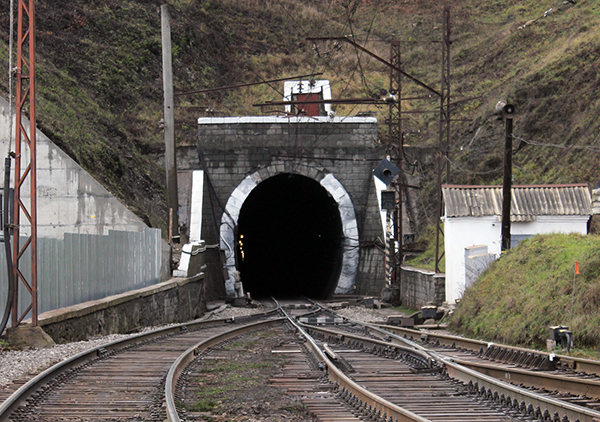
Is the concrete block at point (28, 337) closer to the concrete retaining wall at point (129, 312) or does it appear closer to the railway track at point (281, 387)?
the concrete retaining wall at point (129, 312)

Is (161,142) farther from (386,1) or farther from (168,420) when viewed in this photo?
(386,1)

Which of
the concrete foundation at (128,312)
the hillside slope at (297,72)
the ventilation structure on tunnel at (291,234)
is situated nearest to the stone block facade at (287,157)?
the ventilation structure on tunnel at (291,234)

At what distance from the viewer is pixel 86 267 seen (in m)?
12.8

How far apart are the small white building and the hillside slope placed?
428 cm

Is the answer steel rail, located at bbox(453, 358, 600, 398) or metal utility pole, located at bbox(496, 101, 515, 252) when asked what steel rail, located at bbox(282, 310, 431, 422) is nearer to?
steel rail, located at bbox(453, 358, 600, 398)

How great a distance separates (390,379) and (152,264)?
10.4 m

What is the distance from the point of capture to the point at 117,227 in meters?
18.8

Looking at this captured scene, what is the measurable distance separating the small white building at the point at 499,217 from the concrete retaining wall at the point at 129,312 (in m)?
6.94

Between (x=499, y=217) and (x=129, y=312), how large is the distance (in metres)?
9.23

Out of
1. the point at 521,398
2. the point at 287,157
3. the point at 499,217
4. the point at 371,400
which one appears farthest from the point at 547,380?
the point at 287,157

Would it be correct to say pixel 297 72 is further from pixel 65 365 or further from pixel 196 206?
pixel 65 365

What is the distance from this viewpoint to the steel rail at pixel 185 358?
5.86m

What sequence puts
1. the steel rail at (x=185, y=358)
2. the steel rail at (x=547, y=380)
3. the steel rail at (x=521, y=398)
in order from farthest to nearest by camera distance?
the steel rail at (x=547, y=380) → the steel rail at (x=185, y=358) → the steel rail at (x=521, y=398)

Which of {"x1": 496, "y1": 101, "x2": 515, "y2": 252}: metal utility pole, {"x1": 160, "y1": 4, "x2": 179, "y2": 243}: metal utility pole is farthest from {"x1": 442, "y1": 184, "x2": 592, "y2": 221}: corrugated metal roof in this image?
{"x1": 160, "y1": 4, "x2": 179, "y2": 243}: metal utility pole
